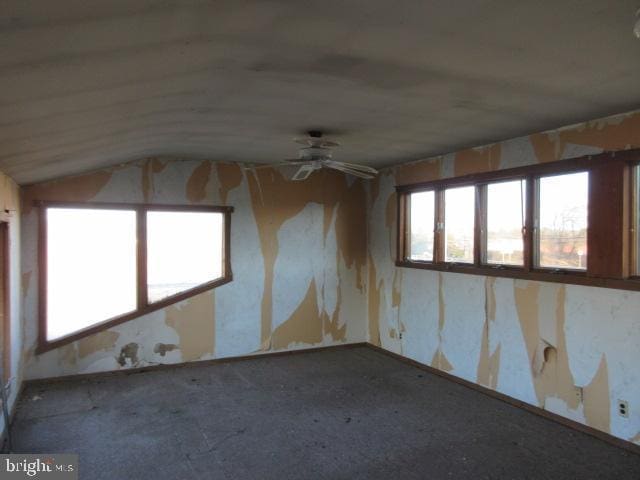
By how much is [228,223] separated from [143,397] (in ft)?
6.90

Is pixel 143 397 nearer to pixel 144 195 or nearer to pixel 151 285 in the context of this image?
pixel 151 285

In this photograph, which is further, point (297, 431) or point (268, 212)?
point (268, 212)

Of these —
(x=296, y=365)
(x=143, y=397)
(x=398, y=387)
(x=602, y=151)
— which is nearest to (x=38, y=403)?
(x=143, y=397)

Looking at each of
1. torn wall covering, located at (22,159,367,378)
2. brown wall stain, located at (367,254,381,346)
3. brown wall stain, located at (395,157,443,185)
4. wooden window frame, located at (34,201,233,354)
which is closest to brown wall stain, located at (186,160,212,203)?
torn wall covering, located at (22,159,367,378)

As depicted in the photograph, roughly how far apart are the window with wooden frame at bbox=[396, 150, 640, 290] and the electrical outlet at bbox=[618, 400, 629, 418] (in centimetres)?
82

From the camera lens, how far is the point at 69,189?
454 cm

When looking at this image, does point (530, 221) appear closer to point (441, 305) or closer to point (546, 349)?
point (546, 349)

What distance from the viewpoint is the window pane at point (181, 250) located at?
4980mm

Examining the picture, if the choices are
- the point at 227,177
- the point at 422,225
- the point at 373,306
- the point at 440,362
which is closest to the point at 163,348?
the point at 227,177

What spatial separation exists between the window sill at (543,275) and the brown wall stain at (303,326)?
5.08 feet

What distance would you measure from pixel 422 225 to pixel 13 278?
4.07 metres

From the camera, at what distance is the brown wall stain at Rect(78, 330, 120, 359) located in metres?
4.63

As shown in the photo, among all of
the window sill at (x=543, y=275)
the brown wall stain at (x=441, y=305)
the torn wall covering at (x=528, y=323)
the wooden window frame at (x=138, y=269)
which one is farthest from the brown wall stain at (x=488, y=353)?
the wooden window frame at (x=138, y=269)

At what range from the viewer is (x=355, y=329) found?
6078 mm
